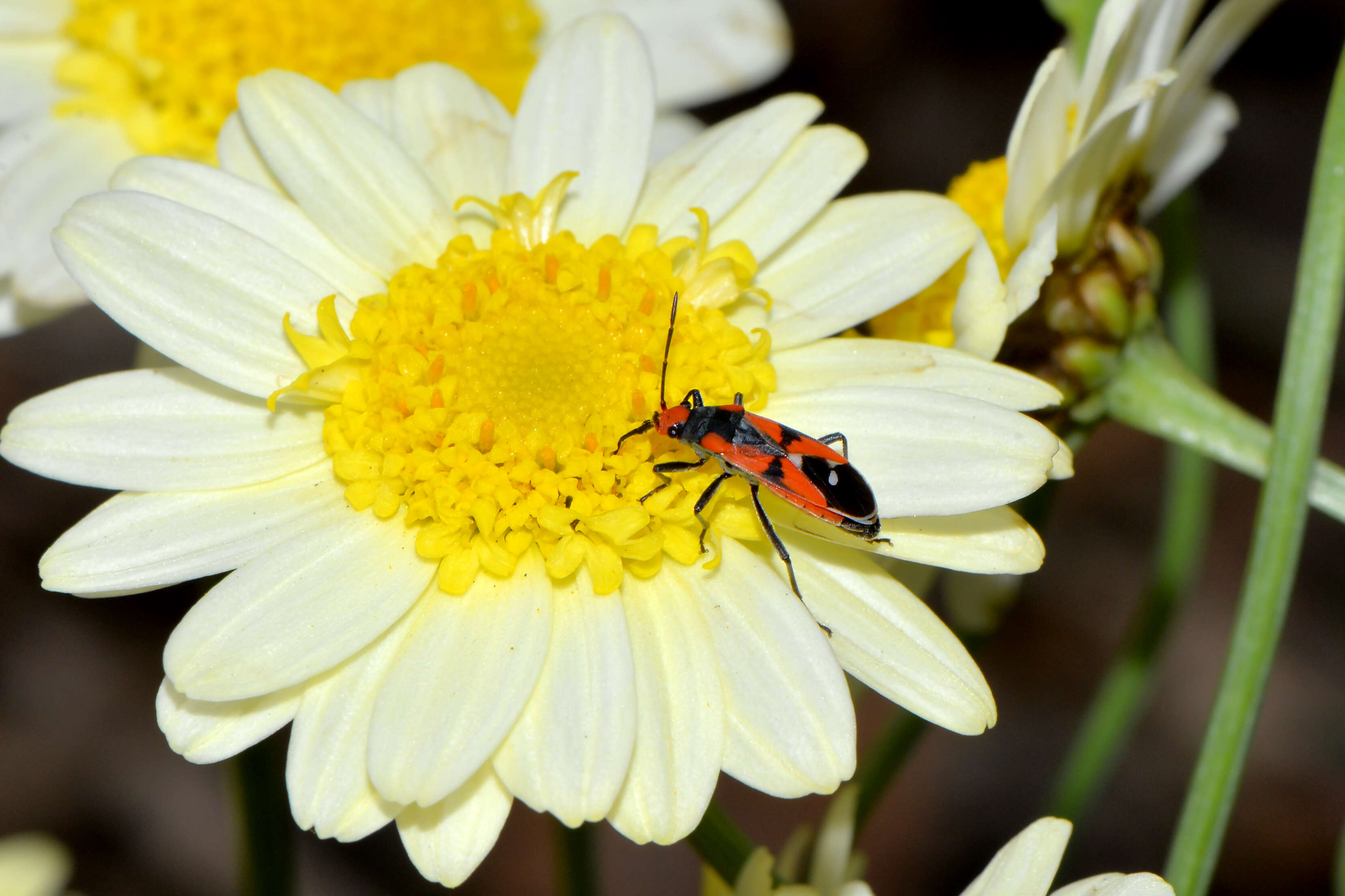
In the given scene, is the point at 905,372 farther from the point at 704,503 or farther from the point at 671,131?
the point at 671,131

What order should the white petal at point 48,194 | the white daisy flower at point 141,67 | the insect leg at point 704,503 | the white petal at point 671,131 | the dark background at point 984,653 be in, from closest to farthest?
the insect leg at point 704,503 → the white petal at point 48,194 → the white daisy flower at point 141,67 → the white petal at point 671,131 → the dark background at point 984,653

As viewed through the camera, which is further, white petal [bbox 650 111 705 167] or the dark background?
the dark background

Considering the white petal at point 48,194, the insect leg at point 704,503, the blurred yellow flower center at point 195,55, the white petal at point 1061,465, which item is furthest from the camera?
the blurred yellow flower center at point 195,55

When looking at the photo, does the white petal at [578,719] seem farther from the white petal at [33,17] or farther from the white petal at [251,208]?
the white petal at [33,17]

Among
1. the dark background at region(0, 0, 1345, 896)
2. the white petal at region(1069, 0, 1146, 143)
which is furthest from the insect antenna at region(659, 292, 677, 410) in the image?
the dark background at region(0, 0, 1345, 896)

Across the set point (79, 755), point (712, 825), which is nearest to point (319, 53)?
point (712, 825)

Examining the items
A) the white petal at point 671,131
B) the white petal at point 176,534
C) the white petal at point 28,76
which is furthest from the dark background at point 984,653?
the white petal at point 176,534

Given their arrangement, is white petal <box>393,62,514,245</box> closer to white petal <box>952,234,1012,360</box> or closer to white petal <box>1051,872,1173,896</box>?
white petal <box>952,234,1012,360</box>
